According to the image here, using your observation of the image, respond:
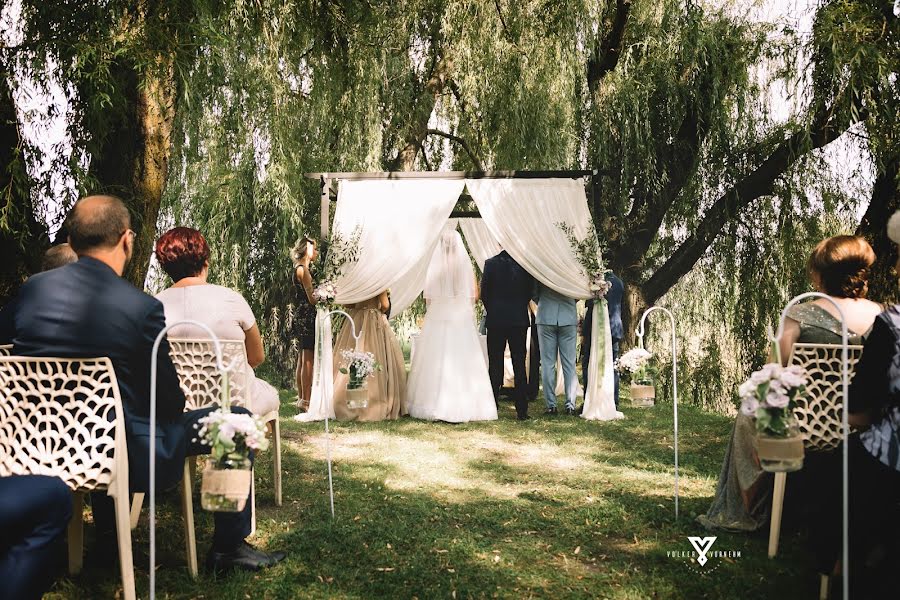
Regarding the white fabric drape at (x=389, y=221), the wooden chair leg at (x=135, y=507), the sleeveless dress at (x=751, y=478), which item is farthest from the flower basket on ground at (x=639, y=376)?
the white fabric drape at (x=389, y=221)

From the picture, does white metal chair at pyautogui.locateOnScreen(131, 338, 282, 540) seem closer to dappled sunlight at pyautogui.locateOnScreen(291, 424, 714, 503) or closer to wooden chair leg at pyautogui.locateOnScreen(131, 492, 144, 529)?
wooden chair leg at pyautogui.locateOnScreen(131, 492, 144, 529)

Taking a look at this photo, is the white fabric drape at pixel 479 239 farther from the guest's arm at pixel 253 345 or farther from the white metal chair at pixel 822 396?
the white metal chair at pixel 822 396

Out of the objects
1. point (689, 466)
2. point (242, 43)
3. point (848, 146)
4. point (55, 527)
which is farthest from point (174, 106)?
point (848, 146)

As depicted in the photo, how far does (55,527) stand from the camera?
249cm

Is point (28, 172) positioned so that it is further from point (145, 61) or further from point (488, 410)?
point (488, 410)

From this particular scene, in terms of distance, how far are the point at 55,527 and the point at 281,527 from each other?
1.66m

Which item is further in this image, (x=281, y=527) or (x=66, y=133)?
(x=66, y=133)

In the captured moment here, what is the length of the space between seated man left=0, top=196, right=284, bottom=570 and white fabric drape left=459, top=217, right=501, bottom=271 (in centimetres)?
829

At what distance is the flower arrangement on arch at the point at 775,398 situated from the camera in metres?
2.63

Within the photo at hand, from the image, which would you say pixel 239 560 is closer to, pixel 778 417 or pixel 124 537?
pixel 124 537

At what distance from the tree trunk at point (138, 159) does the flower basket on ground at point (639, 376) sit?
9.41 ft

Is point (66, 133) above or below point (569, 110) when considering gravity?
below

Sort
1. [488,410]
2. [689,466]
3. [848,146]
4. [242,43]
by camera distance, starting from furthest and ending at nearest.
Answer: [488,410]
[848,146]
[242,43]
[689,466]

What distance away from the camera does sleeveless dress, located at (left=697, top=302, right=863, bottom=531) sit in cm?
358
